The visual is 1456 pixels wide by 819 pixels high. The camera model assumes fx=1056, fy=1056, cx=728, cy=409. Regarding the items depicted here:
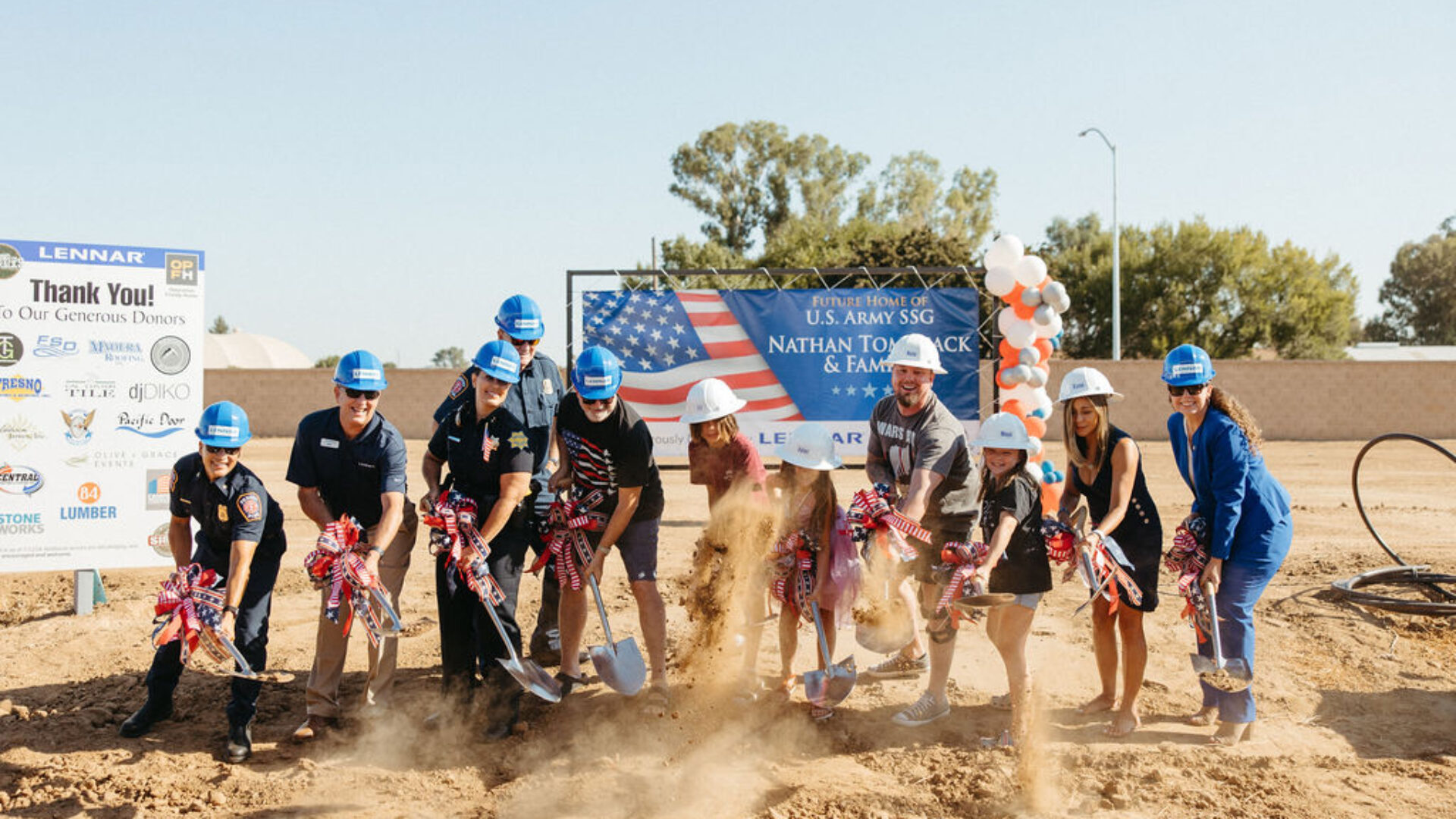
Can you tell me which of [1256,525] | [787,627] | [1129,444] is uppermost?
[1129,444]

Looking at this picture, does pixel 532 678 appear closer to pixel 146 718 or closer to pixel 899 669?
pixel 146 718

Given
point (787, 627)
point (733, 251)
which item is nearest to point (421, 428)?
point (733, 251)

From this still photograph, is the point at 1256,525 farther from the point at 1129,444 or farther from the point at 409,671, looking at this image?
→ the point at 409,671

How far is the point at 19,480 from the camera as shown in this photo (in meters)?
7.44

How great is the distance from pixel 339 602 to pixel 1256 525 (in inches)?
179

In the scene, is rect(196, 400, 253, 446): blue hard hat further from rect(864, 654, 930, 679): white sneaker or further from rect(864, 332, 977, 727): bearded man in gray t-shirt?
rect(864, 654, 930, 679): white sneaker

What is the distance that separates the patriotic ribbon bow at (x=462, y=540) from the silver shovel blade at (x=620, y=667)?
0.67 metres

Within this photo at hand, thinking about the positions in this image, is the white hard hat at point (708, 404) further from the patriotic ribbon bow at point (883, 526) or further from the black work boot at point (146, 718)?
the black work boot at point (146, 718)

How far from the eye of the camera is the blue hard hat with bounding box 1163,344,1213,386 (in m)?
5.23

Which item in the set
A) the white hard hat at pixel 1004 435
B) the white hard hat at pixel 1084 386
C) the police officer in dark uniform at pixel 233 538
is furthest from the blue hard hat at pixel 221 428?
the white hard hat at pixel 1084 386

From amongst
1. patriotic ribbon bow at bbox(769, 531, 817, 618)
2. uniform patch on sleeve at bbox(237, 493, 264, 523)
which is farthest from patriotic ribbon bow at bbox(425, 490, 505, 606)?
patriotic ribbon bow at bbox(769, 531, 817, 618)

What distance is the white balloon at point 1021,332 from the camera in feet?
38.8

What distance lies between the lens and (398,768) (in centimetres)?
494

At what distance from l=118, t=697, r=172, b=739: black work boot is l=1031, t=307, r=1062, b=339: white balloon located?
9.16m
